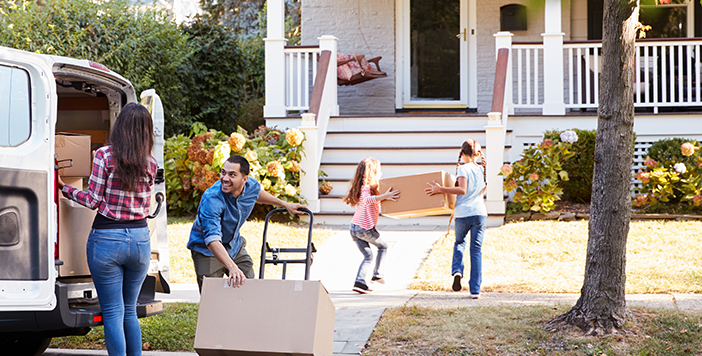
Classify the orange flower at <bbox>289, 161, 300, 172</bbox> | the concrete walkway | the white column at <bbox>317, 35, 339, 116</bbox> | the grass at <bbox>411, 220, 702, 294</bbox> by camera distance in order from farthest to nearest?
the white column at <bbox>317, 35, 339, 116</bbox>, the orange flower at <bbox>289, 161, 300, 172</bbox>, the grass at <bbox>411, 220, 702, 294</bbox>, the concrete walkway

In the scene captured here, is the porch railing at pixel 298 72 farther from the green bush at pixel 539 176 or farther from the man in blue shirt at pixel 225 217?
the man in blue shirt at pixel 225 217

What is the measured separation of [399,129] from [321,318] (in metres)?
7.37

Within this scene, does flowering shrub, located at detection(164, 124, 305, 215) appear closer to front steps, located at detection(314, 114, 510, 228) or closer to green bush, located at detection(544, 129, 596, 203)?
front steps, located at detection(314, 114, 510, 228)

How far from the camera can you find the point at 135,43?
11094mm

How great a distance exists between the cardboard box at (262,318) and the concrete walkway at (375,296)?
4.43ft

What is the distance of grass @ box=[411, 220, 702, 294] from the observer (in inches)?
248

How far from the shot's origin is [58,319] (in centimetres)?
360

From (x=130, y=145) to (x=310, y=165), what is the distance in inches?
238

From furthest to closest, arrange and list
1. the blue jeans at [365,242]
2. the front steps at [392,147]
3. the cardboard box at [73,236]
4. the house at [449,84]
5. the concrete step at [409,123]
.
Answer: the concrete step at [409,123] → the house at [449,84] → the front steps at [392,147] → the blue jeans at [365,242] → the cardboard box at [73,236]

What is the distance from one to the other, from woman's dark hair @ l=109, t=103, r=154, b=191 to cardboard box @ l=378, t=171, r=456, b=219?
2.44 metres

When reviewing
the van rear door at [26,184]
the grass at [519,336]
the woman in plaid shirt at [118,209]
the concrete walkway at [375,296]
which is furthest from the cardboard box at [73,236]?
the grass at [519,336]

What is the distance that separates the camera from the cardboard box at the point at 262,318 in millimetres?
3271

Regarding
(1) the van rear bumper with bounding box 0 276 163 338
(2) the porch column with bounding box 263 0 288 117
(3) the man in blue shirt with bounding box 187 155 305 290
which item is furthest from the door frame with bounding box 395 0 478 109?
(1) the van rear bumper with bounding box 0 276 163 338

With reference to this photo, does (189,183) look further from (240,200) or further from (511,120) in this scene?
(240,200)
